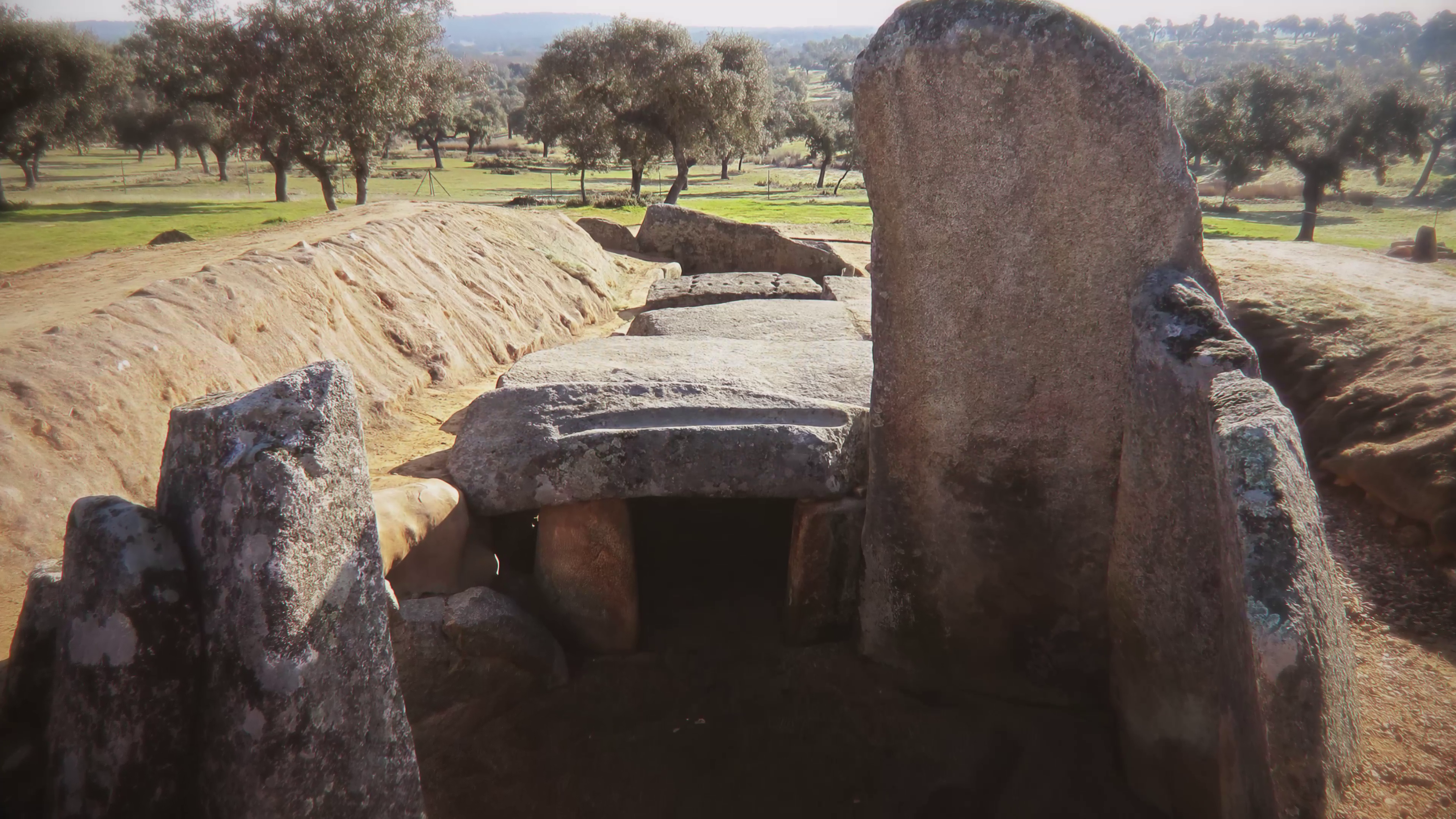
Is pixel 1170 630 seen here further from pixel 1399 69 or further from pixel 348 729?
pixel 1399 69

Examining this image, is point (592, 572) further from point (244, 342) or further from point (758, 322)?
point (758, 322)

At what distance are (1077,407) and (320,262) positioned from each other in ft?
14.6

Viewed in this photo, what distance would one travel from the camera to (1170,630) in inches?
116

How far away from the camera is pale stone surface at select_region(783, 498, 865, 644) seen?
3947mm

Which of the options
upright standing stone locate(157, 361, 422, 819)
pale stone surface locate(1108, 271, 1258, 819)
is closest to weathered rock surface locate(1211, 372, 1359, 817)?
pale stone surface locate(1108, 271, 1258, 819)

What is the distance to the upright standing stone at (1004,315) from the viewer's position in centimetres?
307

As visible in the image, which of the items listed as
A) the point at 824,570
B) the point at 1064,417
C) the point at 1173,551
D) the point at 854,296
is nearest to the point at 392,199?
the point at 854,296

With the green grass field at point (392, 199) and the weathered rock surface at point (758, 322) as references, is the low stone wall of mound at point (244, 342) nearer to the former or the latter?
the weathered rock surface at point (758, 322)

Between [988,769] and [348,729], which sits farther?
[988,769]

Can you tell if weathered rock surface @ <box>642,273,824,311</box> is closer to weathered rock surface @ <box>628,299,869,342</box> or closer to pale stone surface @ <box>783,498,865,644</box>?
weathered rock surface @ <box>628,299,869,342</box>

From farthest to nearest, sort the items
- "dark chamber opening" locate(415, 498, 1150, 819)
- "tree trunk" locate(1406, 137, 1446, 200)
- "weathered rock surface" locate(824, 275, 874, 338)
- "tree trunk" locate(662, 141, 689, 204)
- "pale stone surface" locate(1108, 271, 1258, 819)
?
"tree trunk" locate(662, 141, 689, 204) < "tree trunk" locate(1406, 137, 1446, 200) < "weathered rock surface" locate(824, 275, 874, 338) < "dark chamber opening" locate(415, 498, 1150, 819) < "pale stone surface" locate(1108, 271, 1258, 819)

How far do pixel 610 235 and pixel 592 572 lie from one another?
28.9ft

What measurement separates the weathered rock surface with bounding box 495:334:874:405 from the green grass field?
537cm

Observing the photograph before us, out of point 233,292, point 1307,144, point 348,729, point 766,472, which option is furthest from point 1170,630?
A: point 1307,144
